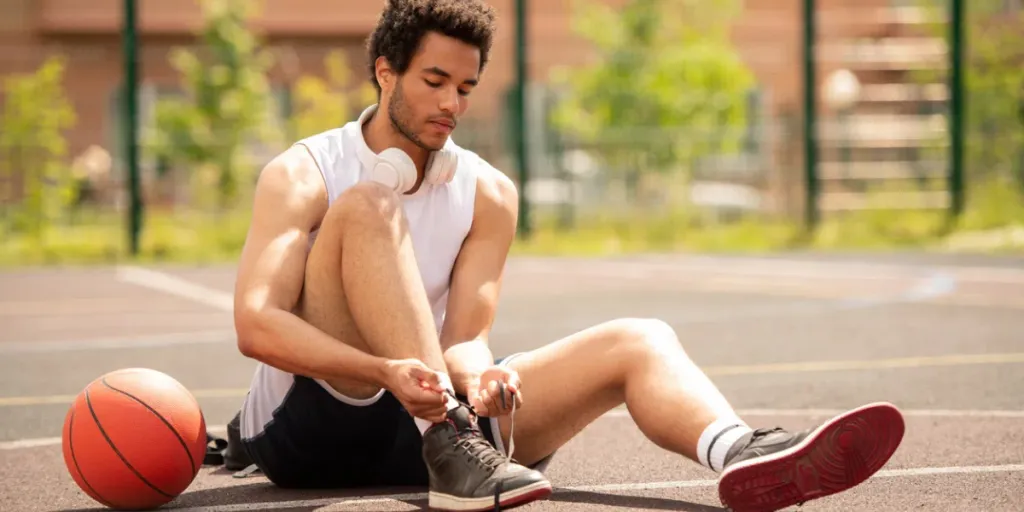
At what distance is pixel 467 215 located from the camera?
5016 millimetres

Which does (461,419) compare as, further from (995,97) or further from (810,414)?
(995,97)

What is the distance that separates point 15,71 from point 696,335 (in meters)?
19.4

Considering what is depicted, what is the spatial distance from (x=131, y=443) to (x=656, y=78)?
18.8 m

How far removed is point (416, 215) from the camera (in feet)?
16.1

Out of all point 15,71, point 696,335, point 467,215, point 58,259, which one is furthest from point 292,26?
point 467,215

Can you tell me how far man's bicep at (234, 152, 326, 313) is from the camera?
4.61 m

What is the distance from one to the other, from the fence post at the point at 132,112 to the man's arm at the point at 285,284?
46.3ft

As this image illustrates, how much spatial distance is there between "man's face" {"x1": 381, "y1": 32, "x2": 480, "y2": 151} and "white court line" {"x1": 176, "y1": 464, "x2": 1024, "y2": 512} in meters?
1.08

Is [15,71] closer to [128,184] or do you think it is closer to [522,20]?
[128,184]

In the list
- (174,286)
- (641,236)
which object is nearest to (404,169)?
(174,286)

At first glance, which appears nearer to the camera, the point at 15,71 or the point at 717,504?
the point at 717,504

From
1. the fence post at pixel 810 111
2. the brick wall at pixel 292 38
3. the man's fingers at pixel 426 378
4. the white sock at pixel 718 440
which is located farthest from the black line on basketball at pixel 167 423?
the brick wall at pixel 292 38

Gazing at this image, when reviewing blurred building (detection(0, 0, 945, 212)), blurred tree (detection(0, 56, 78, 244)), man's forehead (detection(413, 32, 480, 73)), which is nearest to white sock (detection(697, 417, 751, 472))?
man's forehead (detection(413, 32, 480, 73))

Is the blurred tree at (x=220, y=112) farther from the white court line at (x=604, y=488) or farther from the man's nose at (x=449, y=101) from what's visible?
the man's nose at (x=449, y=101)
